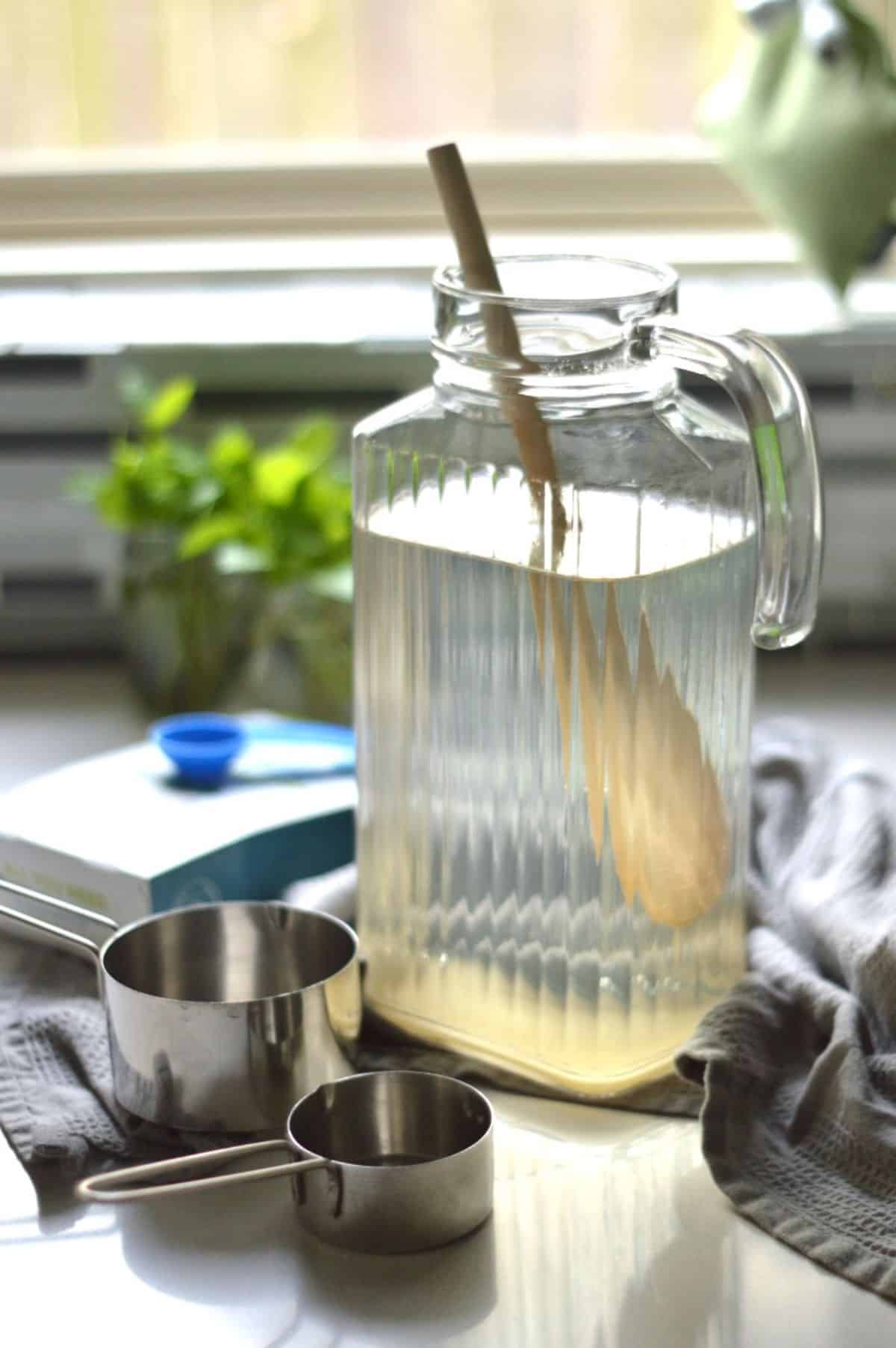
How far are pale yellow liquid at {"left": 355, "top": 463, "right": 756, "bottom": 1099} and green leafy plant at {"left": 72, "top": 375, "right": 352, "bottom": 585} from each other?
0.35 m

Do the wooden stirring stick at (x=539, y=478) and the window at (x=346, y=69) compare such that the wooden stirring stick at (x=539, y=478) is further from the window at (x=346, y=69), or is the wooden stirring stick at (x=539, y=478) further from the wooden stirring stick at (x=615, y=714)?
the window at (x=346, y=69)

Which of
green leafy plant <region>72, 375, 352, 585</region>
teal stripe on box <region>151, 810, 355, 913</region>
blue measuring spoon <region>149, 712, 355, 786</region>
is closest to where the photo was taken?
teal stripe on box <region>151, 810, 355, 913</region>

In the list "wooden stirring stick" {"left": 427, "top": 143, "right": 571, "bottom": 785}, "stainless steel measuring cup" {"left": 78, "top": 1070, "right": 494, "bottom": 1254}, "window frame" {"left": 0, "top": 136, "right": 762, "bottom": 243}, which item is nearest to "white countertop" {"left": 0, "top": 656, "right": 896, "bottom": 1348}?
"stainless steel measuring cup" {"left": 78, "top": 1070, "right": 494, "bottom": 1254}

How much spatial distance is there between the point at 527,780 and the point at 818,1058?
0.50ft

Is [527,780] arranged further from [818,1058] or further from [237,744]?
[237,744]

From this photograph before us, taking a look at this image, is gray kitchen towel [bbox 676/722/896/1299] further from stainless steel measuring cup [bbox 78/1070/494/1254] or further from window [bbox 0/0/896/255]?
window [bbox 0/0/896/255]

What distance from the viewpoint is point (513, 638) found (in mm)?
667

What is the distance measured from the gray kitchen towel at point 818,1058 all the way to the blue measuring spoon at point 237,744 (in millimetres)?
224

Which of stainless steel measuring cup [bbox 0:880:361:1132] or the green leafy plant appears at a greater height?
the green leafy plant

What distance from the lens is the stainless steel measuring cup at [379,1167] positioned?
1.88 ft

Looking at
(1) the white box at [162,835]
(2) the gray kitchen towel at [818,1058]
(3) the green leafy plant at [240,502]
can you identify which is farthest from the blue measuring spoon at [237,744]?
(2) the gray kitchen towel at [818,1058]

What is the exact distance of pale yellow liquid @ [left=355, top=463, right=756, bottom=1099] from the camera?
25.9 inches

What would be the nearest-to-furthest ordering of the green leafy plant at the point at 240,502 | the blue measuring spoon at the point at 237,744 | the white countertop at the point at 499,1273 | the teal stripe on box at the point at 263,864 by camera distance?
the white countertop at the point at 499,1273 < the teal stripe on box at the point at 263,864 < the blue measuring spoon at the point at 237,744 < the green leafy plant at the point at 240,502

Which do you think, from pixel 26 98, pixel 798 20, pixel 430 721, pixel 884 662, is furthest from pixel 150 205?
pixel 430 721
